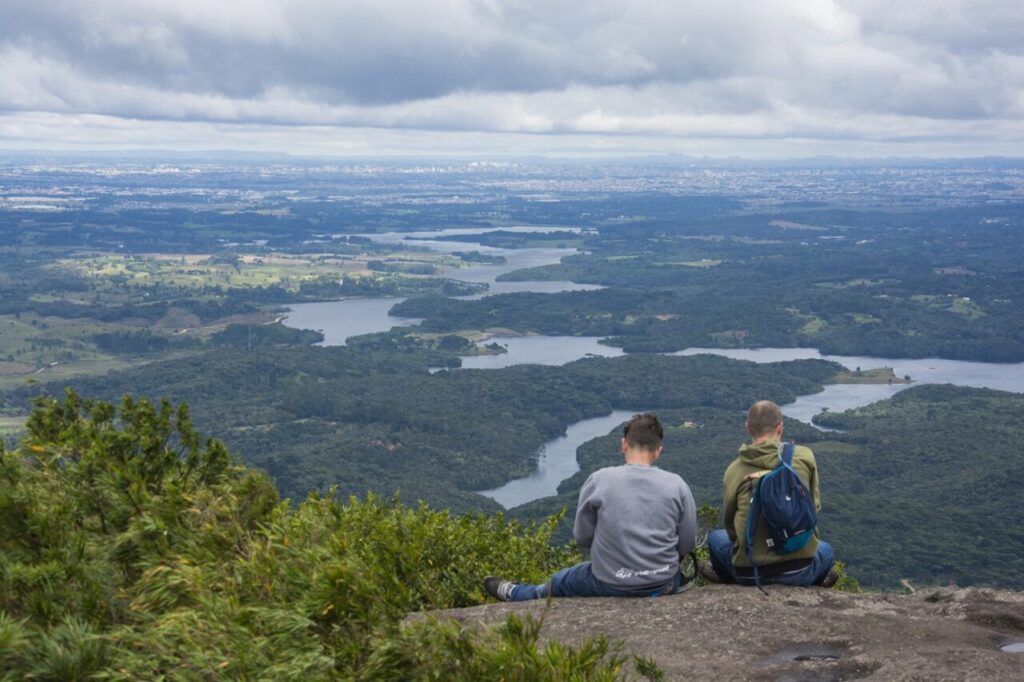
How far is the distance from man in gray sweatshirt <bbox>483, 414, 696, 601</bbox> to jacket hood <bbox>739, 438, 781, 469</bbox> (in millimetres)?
748

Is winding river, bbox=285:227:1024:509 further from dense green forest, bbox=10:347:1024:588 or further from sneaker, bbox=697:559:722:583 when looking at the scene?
sneaker, bbox=697:559:722:583

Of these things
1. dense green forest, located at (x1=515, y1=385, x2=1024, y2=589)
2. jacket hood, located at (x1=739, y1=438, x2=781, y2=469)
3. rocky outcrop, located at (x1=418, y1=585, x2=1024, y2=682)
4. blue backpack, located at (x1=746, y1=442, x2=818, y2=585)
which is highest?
jacket hood, located at (x1=739, y1=438, x2=781, y2=469)

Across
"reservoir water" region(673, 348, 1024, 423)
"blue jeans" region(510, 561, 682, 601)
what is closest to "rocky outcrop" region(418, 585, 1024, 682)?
"blue jeans" region(510, 561, 682, 601)

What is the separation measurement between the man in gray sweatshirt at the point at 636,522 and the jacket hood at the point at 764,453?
75 centimetres

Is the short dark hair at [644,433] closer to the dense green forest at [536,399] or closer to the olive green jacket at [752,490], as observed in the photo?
the olive green jacket at [752,490]

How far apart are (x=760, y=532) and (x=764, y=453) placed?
36.6 inches

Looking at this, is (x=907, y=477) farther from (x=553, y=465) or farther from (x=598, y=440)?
(x=553, y=465)

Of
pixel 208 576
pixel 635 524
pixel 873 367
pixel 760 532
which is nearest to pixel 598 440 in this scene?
pixel 873 367

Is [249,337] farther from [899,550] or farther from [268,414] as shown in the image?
[899,550]

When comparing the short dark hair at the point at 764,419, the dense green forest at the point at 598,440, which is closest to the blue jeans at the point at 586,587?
the short dark hair at the point at 764,419

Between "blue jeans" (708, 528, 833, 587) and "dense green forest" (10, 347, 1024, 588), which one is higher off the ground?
"blue jeans" (708, 528, 833, 587)

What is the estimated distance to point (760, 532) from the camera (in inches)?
456

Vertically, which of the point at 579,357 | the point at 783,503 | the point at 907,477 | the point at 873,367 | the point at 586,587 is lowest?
the point at 873,367

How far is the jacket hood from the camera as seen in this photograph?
442 inches
